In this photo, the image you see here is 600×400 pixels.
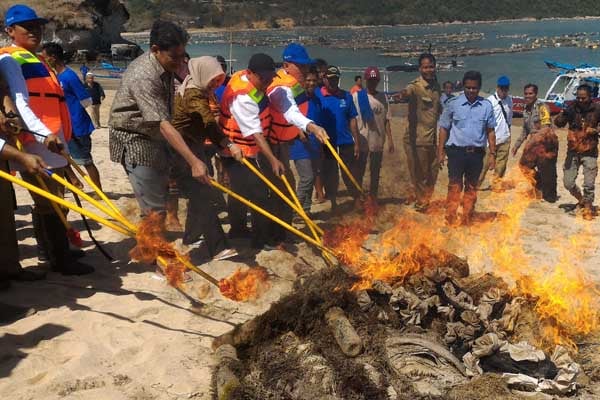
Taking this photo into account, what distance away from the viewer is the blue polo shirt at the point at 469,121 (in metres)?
7.66

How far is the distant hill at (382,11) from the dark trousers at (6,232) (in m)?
83.6

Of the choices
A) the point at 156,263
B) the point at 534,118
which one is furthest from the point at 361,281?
the point at 534,118

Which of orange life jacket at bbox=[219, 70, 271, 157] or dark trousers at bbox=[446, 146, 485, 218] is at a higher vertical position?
orange life jacket at bbox=[219, 70, 271, 157]

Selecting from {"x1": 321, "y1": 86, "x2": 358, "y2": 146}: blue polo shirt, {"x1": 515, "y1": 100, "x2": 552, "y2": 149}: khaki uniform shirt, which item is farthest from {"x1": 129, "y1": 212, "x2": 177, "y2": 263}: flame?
{"x1": 515, "y1": 100, "x2": 552, "y2": 149}: khaki uniform shirt

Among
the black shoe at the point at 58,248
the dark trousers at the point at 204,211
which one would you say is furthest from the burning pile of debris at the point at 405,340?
the black shoe at the point at 58,248

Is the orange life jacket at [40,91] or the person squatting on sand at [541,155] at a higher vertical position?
the orange life jacket at [40,91]

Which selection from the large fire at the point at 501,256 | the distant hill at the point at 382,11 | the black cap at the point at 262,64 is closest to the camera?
the large fire at the point at 501,256

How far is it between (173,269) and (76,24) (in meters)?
35.4

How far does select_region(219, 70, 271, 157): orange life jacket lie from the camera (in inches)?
232

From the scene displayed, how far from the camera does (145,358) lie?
407cm

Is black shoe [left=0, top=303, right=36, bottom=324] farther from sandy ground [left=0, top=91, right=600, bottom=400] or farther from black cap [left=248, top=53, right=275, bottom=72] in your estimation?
black cap [left=248, top=53, right=275, bottom=72]

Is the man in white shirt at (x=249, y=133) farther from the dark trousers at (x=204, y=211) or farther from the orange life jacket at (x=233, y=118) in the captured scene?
the dark trousers at (x=204, y=211)

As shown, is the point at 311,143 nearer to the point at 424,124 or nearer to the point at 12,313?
the point at 424,124

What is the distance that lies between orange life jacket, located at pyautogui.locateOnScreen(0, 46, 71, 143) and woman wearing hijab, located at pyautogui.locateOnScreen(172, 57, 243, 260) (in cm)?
109
